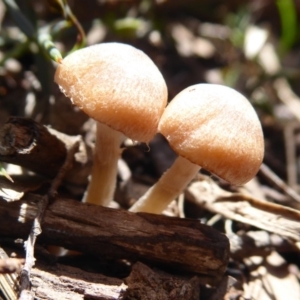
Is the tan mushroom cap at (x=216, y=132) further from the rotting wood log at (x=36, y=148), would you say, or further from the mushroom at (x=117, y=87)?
the rotting wood log at (x=36, y=148)

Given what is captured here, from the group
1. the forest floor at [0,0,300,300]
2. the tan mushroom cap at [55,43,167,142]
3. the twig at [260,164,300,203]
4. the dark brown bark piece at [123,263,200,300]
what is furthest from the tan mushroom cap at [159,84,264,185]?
the twig at [260,164,300,203]

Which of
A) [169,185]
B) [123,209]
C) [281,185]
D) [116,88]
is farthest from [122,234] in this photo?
[281,185]

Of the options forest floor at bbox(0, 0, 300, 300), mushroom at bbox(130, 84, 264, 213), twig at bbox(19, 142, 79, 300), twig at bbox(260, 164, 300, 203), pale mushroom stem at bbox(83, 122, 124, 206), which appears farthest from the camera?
twig at bbox(260, 164, 300, 203)

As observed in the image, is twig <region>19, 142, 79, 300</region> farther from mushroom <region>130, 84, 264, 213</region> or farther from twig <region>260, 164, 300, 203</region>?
twig <region>260, 164, 300, 203</region>

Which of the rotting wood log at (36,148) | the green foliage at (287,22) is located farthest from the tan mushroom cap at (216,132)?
the green foliage at (287,22)

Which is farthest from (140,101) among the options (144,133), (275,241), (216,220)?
(275,241)

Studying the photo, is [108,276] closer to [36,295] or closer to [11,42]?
[36,295]
